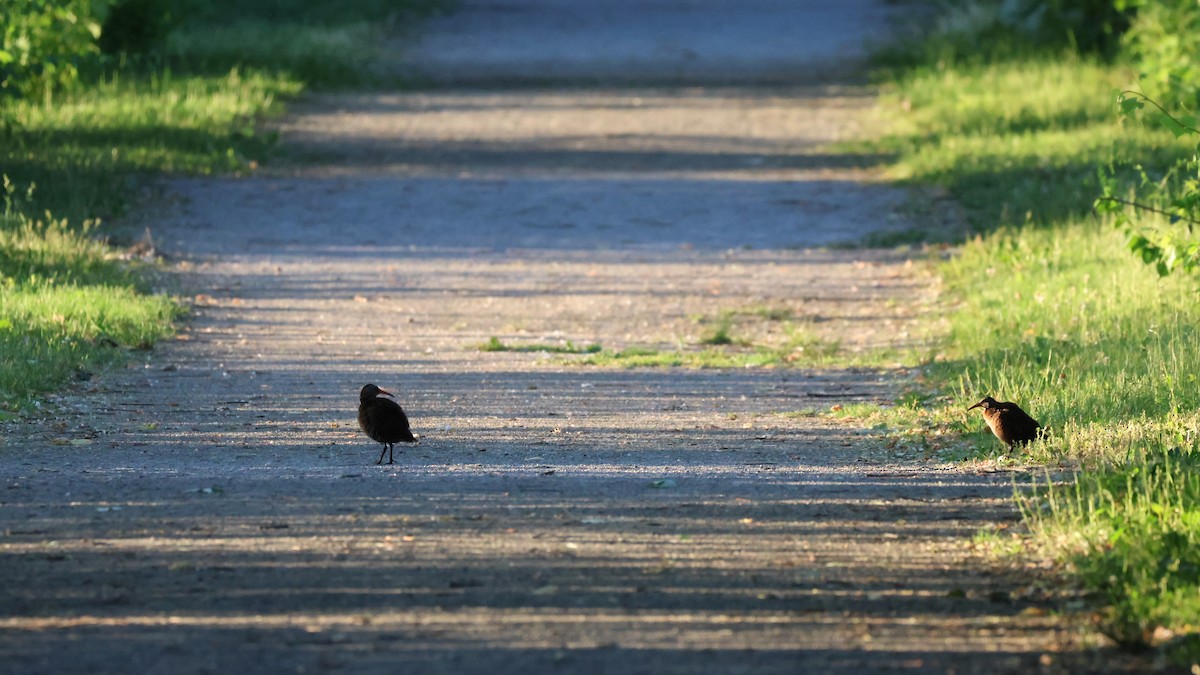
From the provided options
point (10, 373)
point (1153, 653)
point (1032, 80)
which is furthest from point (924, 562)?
point (1032, 80)

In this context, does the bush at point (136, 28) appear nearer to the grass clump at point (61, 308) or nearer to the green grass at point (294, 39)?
the green grass at point (294, 39)

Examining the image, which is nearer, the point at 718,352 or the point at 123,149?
the point at 718,352

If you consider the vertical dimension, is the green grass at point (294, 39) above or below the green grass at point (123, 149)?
above

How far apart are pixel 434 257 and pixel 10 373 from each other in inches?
241

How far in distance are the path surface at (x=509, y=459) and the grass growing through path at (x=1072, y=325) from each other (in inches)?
13.4

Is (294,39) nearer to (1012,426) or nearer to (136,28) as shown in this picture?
(136,28)

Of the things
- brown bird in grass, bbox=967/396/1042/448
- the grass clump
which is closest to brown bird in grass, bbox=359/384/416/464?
the grass clump

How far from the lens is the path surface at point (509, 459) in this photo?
16.7ft

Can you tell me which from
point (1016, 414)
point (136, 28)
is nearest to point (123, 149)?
point (136, 28)

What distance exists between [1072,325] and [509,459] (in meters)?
4.65

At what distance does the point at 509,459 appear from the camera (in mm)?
7848

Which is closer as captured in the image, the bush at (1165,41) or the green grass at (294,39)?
the bush at (1165,41)

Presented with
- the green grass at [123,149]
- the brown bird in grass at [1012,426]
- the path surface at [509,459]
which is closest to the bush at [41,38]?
the green grass at [123,149]

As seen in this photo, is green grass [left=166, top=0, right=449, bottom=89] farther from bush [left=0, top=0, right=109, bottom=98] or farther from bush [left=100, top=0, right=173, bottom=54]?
bush [left=0, top=0, right=109, bottom=98]
